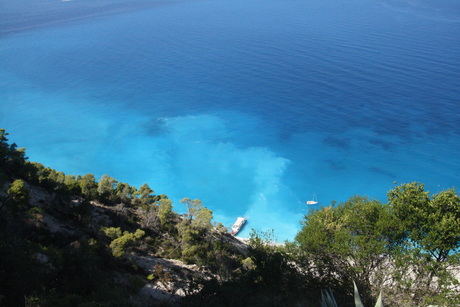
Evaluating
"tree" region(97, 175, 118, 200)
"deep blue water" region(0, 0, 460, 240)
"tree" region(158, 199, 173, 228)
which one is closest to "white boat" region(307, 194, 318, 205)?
"deep blue water" region(0, 0, 460, 240)

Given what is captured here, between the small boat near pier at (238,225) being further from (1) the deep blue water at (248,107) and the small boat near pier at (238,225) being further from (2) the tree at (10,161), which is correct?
(2) the tree at (10,161)

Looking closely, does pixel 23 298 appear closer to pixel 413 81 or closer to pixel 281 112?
pixel 281 112

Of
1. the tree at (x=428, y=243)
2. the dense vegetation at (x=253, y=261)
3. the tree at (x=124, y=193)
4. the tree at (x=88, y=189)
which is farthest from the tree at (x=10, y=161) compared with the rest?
the tree at (x=428, y=243)

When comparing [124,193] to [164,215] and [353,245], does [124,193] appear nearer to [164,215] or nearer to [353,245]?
[164,215]

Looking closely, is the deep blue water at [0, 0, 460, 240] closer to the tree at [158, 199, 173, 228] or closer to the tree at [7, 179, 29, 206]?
the tree at [158, 199, 173, 228]

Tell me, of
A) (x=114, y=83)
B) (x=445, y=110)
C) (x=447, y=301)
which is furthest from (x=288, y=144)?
(x=114, y=83)

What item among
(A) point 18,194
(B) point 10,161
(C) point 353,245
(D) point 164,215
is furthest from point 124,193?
(C) point 353,245

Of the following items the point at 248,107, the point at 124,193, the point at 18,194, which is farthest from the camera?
the point at 248,107
